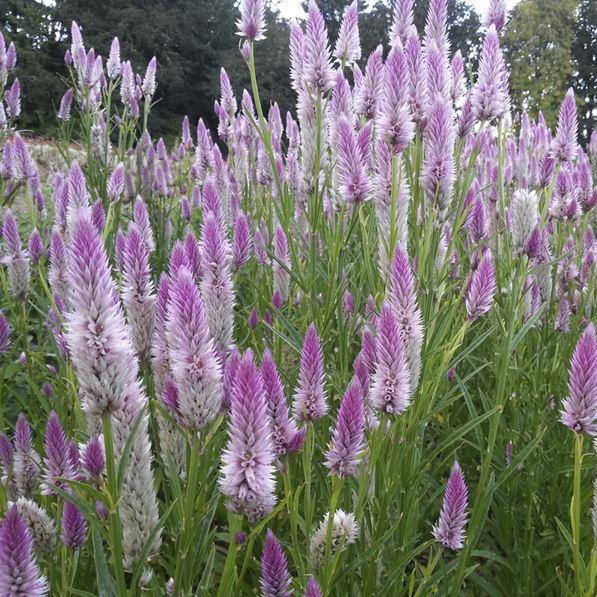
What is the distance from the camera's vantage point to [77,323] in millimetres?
978

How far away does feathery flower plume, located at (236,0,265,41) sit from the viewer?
8.35 feet

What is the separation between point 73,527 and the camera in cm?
129

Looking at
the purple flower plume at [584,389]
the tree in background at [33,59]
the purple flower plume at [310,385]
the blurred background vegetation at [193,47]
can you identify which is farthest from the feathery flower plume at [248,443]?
the blurred background vegetation at [193,47]

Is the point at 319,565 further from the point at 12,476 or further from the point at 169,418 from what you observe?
the point at 12,476

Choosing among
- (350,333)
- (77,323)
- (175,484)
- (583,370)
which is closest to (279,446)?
(175,484)

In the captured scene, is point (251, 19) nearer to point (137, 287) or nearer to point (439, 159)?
point (439, 159)

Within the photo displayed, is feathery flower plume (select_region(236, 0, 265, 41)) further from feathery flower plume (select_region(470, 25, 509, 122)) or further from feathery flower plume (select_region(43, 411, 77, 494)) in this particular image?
feathery flower plume (select_region(43, 411, 77, 494))

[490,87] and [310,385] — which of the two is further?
[490,87]

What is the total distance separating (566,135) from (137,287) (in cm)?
253

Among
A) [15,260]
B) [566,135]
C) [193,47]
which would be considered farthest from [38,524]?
[193,47]

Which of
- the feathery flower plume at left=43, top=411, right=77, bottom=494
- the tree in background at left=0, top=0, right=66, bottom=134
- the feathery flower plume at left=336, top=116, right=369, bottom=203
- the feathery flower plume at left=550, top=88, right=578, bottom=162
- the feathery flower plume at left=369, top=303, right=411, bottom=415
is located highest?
the tree in background at left=0, top=0, right=66, bottom=134

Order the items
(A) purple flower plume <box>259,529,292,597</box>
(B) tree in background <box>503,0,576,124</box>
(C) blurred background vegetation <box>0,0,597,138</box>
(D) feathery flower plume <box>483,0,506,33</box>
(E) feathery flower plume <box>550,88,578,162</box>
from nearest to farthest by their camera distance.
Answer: (A) purple flower plume <box>259,529,292,597</box>
(D) feathery flower plume <box>483,0,506,33</box>
(E) feathery flower plume <box>550,88,578,162</box>
(C) blurred background vegetation <box>0,0,597,138</box>
(B) tree in background <box>503,0,576,124</box>

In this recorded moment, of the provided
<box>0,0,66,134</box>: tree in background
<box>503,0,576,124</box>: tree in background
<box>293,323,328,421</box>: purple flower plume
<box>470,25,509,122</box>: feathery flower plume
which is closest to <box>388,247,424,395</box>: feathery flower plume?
<box>293,323,328,421</box>: purple flower plume

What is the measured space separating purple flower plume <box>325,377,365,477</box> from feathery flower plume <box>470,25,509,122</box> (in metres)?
1.38
